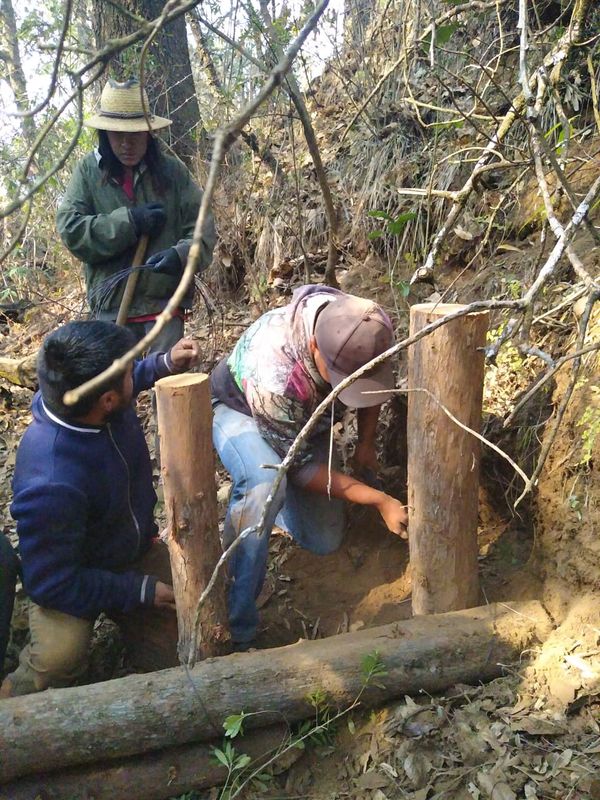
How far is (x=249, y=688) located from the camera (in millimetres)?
2451

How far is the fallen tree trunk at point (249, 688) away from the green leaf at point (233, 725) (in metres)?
0.05

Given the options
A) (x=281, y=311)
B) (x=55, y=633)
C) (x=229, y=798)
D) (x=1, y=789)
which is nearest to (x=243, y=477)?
(x=281, y=311)

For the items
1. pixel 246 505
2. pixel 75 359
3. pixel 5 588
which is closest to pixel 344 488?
pixel 246 505

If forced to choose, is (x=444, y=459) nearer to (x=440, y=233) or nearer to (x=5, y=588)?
(x=440, y=233)

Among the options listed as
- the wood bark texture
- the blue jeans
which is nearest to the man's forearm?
the blue jeans

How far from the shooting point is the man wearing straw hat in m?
3.74

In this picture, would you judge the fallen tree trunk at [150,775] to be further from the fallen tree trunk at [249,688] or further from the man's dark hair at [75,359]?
the man's dark hair at [75,359]

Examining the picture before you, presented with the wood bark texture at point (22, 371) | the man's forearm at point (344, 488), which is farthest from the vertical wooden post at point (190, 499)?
the wood bark texture at point (22, 371)

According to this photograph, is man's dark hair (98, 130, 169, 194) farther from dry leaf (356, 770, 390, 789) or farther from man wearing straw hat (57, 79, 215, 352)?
dry leaf (356, 770, 390, 789)

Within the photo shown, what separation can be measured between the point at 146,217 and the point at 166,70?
97.6 inches

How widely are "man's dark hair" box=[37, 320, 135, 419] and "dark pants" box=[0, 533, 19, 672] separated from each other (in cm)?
73

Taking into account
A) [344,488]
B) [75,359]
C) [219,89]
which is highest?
[219,89]

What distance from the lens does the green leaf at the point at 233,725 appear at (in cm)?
234

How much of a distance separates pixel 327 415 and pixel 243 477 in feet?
1.90
